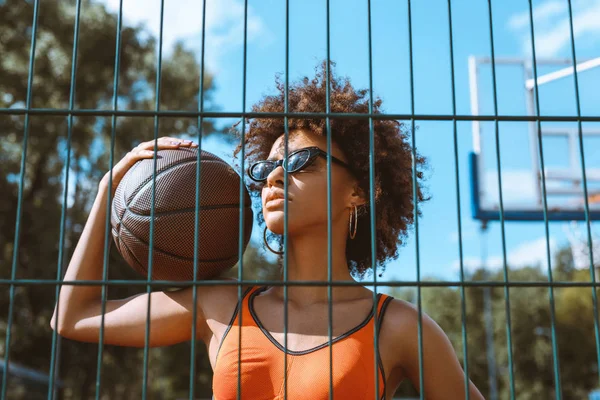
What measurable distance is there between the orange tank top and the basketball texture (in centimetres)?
32

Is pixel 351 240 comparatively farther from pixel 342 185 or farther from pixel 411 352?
pixel 411 352

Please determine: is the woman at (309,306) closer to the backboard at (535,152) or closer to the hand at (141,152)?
the hand at (141,152)

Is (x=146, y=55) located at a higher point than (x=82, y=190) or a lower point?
higher

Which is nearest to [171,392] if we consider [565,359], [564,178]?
[565,359]

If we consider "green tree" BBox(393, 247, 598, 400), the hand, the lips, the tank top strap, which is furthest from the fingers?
"green tree" BBox(393, 247, 598, 400)

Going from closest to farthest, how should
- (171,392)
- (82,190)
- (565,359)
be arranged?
1. (82,190)
2. (171,392)
3. (565,359)

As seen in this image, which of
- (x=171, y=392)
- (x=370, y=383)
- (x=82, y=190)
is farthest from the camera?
(x=171, y=392)

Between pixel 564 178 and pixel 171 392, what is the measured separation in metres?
29.6

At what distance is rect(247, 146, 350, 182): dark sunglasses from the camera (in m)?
2.66

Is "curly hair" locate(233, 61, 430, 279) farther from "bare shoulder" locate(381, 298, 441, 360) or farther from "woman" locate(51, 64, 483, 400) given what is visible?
"bare shoulder" locate(381, 298, 441, 360)

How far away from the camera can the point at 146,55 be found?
712 inches

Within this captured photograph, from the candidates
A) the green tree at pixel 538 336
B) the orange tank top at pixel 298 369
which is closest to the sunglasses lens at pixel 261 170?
the orange tank top at pixel 298 369

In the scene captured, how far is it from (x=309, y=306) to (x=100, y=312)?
78cm

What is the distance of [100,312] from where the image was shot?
2.67m
